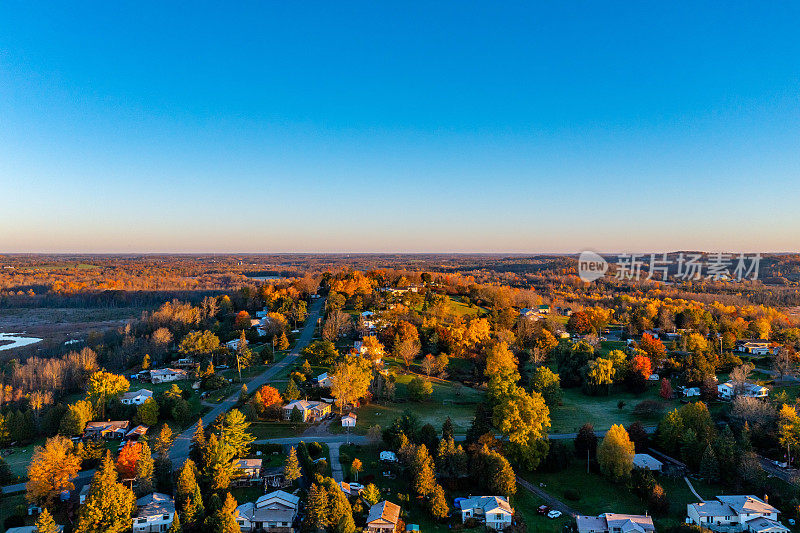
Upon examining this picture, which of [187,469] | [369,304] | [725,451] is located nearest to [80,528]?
[187,469]

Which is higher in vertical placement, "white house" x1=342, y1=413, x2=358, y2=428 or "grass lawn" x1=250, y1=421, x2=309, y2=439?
"white house" x1=342, y1=413, x2=358, y2=428

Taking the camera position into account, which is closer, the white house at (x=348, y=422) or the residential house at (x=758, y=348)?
the white house at (x=348, y=422)

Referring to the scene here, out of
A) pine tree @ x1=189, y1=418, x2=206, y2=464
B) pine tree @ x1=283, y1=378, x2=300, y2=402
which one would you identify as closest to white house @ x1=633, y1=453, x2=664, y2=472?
pine tree @ x1=283, y1=378, x2=300, y2=402

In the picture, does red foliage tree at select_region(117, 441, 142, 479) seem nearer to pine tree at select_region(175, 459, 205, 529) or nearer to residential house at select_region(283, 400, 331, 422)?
pine tree at select_region(175, 459, 205, 529)

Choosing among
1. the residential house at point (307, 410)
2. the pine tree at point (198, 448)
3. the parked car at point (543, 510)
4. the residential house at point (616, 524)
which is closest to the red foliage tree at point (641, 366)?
the residential house at point (616, 524)

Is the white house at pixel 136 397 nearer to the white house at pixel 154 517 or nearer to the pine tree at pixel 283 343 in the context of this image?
the pine tree at pixel 283 343

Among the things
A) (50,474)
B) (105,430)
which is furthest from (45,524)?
(105,430)
